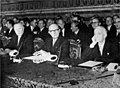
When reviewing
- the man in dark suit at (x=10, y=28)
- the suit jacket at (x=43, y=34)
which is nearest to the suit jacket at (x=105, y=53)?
the suit jacket at (x=43, y=34)

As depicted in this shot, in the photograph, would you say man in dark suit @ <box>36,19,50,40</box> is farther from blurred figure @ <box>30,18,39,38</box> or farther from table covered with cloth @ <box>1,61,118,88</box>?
table covered with cloth @ <box>1,61,118,88</box>

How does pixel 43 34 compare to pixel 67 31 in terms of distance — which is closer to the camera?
pixel 67 31

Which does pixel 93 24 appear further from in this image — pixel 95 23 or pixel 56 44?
pixel 56 44

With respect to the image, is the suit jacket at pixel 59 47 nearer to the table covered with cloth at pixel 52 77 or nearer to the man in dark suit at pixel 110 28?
the table covered with cloth at pixel 52 77

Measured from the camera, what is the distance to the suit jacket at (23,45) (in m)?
5.96

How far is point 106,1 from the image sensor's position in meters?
5.16

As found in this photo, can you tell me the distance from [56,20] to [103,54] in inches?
59.5

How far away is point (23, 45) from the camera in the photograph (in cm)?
610

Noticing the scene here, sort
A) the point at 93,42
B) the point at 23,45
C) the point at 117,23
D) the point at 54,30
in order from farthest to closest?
the point at 23,45 → the point at 54,30 → the point at 93,42 → the point at 117,23

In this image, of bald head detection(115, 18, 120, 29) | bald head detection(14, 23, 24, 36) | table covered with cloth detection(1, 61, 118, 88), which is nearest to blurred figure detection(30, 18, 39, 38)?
bald head detection(14, 23, 24, 36)

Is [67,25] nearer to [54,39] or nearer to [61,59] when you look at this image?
[54,39]

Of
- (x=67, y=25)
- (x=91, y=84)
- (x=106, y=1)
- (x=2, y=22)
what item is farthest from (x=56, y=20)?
(x=91, y=84)

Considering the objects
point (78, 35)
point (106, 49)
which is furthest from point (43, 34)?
point (106, 49)

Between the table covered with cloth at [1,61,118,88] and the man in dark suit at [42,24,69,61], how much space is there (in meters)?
0.38
